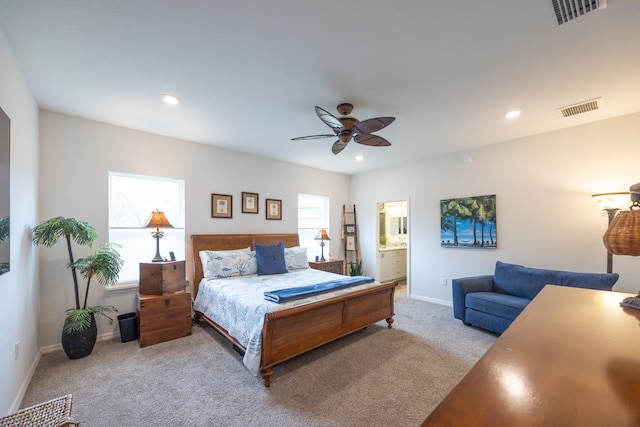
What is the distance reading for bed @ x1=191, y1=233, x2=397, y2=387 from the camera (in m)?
2.38

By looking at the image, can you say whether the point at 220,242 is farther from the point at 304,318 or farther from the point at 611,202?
the point at 611,202

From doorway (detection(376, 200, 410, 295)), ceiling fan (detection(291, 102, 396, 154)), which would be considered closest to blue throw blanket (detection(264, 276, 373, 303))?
ceiling fan (detection(291, 102, 396, 154))

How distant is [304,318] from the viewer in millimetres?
2648

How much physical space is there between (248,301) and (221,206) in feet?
7.00

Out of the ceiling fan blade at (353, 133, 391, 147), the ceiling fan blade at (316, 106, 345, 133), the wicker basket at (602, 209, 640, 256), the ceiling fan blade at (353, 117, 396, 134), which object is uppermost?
the ceiling fan blade at (316, 106, 345, 133)

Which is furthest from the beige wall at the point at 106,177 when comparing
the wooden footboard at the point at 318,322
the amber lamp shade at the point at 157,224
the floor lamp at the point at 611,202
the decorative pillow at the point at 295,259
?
the floor lamp at the point at 611,202

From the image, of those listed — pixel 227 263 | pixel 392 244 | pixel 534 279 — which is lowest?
pixel 534 279

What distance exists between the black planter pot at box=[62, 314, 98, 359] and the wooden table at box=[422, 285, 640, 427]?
141 inches

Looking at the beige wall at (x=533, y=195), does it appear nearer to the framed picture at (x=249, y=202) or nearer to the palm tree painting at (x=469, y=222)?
the palm tree painting at (x=469, y=222)

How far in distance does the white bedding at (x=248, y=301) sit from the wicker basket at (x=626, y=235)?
221 centimetres

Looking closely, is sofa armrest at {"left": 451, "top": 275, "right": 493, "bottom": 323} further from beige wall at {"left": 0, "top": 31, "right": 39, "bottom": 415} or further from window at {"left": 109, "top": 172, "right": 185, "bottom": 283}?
beige wall at {"left": 0, "top": 31, "right": 39, "bottom": 415}

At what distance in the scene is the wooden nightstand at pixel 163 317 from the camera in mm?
3082

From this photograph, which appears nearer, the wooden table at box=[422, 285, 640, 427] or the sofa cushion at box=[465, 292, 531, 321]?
the wooden table at box=[422, 285, 640, 427]

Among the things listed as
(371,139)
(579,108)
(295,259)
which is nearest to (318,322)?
(295,259)
